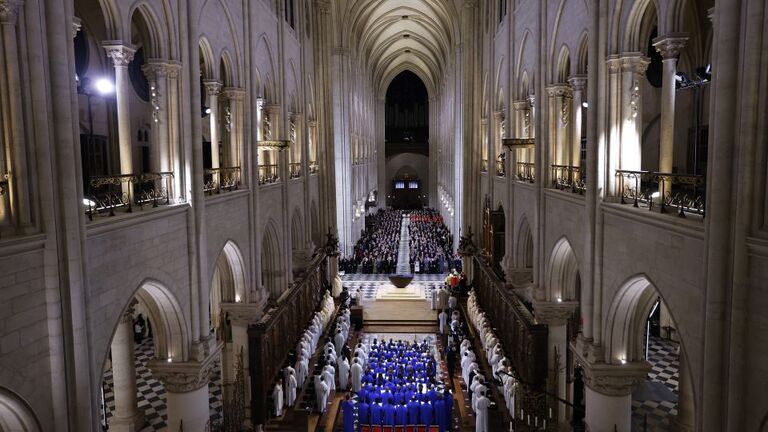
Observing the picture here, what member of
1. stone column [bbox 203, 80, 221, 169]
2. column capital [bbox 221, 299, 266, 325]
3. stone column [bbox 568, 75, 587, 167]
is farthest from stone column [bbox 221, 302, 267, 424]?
stone column [bbox 568, 75, 587, 167]

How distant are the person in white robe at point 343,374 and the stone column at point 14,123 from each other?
12343 mm

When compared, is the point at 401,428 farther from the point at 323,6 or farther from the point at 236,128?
the point at 323,6

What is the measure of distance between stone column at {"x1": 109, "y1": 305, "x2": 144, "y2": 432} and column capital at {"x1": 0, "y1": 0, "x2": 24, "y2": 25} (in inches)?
332

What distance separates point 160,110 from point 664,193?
8.56m

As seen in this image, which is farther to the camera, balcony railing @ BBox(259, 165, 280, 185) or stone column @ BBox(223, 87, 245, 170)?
balcony railing @ BBox(259, 165, 280, 185)

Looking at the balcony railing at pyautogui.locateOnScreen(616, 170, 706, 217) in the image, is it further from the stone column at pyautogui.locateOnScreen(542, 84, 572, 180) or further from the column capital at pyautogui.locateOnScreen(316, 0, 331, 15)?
the column capital at pyautogui.locateOnScreen(316, 0, 331, 15)

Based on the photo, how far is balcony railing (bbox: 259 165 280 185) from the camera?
17122 mm

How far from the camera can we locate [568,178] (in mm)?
13422

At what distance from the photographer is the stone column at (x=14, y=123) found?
627cm

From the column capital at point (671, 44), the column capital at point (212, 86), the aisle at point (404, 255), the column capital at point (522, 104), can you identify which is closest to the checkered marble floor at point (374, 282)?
the aisle at point (404, 255)

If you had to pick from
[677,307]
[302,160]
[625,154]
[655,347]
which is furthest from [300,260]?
[677,307]

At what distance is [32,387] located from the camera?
647 cm

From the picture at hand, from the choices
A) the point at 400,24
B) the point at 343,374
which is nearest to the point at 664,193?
the point at 343,374

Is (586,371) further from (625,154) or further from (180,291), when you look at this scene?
(180,291)
